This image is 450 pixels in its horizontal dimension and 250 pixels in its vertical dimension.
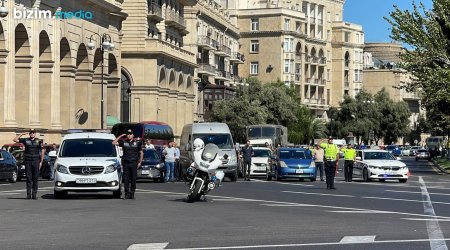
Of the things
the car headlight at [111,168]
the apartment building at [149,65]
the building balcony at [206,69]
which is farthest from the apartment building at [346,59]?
the car headlight at [111,168]

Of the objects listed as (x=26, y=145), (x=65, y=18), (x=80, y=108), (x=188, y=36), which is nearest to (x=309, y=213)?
(x=26, y=145)

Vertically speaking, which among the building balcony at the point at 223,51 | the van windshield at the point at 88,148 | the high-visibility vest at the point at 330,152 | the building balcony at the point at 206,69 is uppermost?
the building balcony at the point at 223,51

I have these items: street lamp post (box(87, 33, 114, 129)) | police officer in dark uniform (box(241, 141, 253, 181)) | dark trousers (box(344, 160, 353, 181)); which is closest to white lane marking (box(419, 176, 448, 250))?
dark trousers (box(344, 160, 353, 181))

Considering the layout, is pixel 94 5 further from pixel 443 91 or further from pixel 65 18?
pixel 443 91

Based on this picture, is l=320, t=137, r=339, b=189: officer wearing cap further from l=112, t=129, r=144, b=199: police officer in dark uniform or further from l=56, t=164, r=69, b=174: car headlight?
l=56, t=164, r=69, b=174: car headlight

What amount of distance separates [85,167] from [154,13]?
58685 millimetres

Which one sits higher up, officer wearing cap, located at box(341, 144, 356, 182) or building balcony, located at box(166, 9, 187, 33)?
building balcony, located at box(166, 9, 187, 33)

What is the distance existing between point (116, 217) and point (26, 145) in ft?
25.2

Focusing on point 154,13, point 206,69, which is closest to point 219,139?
point 154,13

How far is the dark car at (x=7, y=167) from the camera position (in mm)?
39906

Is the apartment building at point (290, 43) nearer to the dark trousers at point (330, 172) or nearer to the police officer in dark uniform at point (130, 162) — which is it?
the dark trousers at point (330, 172)

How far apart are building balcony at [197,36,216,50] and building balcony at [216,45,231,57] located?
3824 millimetres

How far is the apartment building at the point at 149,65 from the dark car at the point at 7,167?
1633 inches

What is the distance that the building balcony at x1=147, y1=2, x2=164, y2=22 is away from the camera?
84.7 meters
